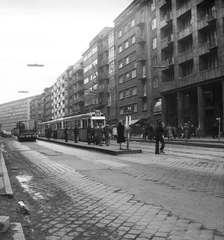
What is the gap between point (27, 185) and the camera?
7.65 metres

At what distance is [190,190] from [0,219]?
152 inches

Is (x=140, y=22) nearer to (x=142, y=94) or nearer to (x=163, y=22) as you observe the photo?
(x=163, y=22)

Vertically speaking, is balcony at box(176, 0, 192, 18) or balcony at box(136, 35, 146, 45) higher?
balcony at box(176, 0, 192, 18)

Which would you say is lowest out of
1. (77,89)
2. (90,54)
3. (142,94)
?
(142,94)

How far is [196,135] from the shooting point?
34594 mm

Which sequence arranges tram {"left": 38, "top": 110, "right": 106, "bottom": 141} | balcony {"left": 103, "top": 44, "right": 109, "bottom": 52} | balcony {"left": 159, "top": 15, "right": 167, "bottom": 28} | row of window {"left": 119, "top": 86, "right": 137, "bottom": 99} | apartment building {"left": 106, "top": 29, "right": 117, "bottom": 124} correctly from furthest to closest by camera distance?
balcony {"left": 103, "top": 44, "right": 109, "bottom": 52} → apartment building {"left": 106, "top": 29, "right": 117, "bottom": 124} → row of window {"left": 119, "top": 86, "right": 137, "bottom": 99} → balcony {"left": 159, "top": 15, "right": 167, "bottom": 28} → tram {"left": 38, "top": 110, "right": 106, "bottom": 141}

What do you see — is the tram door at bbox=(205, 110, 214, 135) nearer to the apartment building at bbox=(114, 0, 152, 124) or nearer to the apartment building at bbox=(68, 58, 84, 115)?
the apartment building at bbox=(114, 0, 152, 124)

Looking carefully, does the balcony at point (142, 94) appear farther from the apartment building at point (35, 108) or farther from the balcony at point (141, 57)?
the apartment building at point (35, 108)

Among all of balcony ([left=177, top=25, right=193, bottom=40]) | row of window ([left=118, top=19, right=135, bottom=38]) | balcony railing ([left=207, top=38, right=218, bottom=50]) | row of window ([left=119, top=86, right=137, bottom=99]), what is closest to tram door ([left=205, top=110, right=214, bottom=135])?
balcony railing ([left=207, top=38, right=218, bottom=50])

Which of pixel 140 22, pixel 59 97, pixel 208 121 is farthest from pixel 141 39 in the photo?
pixel 59 97

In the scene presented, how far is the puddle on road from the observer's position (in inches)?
251

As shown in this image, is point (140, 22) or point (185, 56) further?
point (140, 22)

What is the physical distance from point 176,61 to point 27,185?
32.7 m

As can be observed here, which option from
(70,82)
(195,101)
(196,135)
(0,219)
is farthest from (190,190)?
(70,82)
